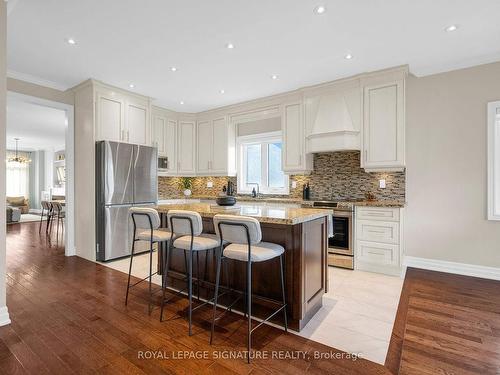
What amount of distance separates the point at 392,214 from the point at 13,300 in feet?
14.6

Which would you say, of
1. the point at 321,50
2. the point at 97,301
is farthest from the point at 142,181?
the point at 321,50

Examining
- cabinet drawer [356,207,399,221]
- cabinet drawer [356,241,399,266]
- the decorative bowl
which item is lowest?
cabinet drawer [356,241,399,266]

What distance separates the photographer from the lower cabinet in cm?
352

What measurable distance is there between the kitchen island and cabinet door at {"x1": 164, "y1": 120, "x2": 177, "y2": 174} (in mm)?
3230

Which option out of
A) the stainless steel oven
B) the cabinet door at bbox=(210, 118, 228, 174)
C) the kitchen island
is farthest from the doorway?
the stainless steel oven

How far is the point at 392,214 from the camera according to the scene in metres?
3.54

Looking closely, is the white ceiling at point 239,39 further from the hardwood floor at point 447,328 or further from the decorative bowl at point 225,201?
the hardwood floor at point 447,328

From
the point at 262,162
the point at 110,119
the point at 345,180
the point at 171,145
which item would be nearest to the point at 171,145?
the point at 171,145

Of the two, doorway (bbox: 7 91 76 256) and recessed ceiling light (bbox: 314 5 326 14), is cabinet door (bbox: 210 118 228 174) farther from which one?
recessed ceiling light (bbox: 314 5 326 14)

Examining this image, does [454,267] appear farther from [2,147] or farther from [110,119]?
[110,119]

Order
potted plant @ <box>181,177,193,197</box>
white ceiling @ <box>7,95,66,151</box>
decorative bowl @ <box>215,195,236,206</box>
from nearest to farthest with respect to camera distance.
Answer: decorative bowl @ <box>215,195,236,206</box>
white ceiling @ <box>7,95,66,151</box>
potted plant @ <box>181,177,193,197</box>

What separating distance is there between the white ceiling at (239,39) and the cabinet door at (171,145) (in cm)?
152

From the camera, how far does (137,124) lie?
4.71m

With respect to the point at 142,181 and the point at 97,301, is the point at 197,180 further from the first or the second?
the point at 97,301
